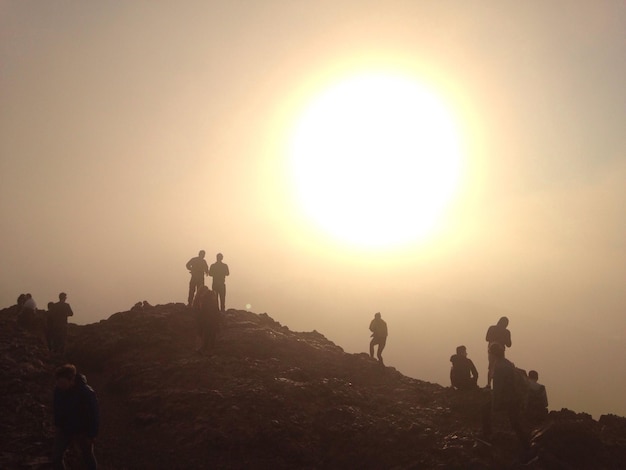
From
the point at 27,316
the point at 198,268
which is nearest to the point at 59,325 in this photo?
the point at 27,316

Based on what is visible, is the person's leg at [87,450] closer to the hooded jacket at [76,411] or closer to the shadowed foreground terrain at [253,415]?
the hooded jacket at [76,411]

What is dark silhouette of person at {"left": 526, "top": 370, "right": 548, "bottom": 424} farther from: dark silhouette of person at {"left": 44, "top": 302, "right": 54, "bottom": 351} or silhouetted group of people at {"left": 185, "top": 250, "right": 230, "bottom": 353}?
dark silhouette of person at {"left": 44, "top": 302, "right": 54, "bottom": 351}

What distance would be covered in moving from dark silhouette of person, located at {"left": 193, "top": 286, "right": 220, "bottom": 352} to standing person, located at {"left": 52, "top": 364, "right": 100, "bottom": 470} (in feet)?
30.2

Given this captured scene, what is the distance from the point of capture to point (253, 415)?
49.8 ft

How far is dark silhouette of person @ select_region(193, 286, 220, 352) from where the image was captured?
64.3 feet

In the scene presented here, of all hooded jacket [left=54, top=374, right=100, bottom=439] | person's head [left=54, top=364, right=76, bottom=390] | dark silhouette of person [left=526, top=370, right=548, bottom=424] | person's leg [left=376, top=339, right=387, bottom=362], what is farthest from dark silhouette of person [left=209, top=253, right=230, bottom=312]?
dark silhouette of person [left=526, top=370, right=548, bottom=424]

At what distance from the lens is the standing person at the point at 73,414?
1009 cm

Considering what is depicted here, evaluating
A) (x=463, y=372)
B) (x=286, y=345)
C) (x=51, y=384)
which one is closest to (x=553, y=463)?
(x=463, y=372)

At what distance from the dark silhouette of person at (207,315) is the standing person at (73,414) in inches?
362

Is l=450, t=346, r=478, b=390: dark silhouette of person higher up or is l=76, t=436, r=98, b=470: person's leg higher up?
l=450, t=346, r=478, b=390: dark silhouette of person

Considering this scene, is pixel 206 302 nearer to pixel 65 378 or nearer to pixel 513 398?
pixel 65 378

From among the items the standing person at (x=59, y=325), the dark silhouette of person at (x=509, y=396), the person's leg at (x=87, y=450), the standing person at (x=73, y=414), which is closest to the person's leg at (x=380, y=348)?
the dark silhouette of person at (x=509, y=396)

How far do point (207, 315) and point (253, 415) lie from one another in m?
5.85

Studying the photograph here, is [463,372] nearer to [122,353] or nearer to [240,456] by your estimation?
[240,456]
